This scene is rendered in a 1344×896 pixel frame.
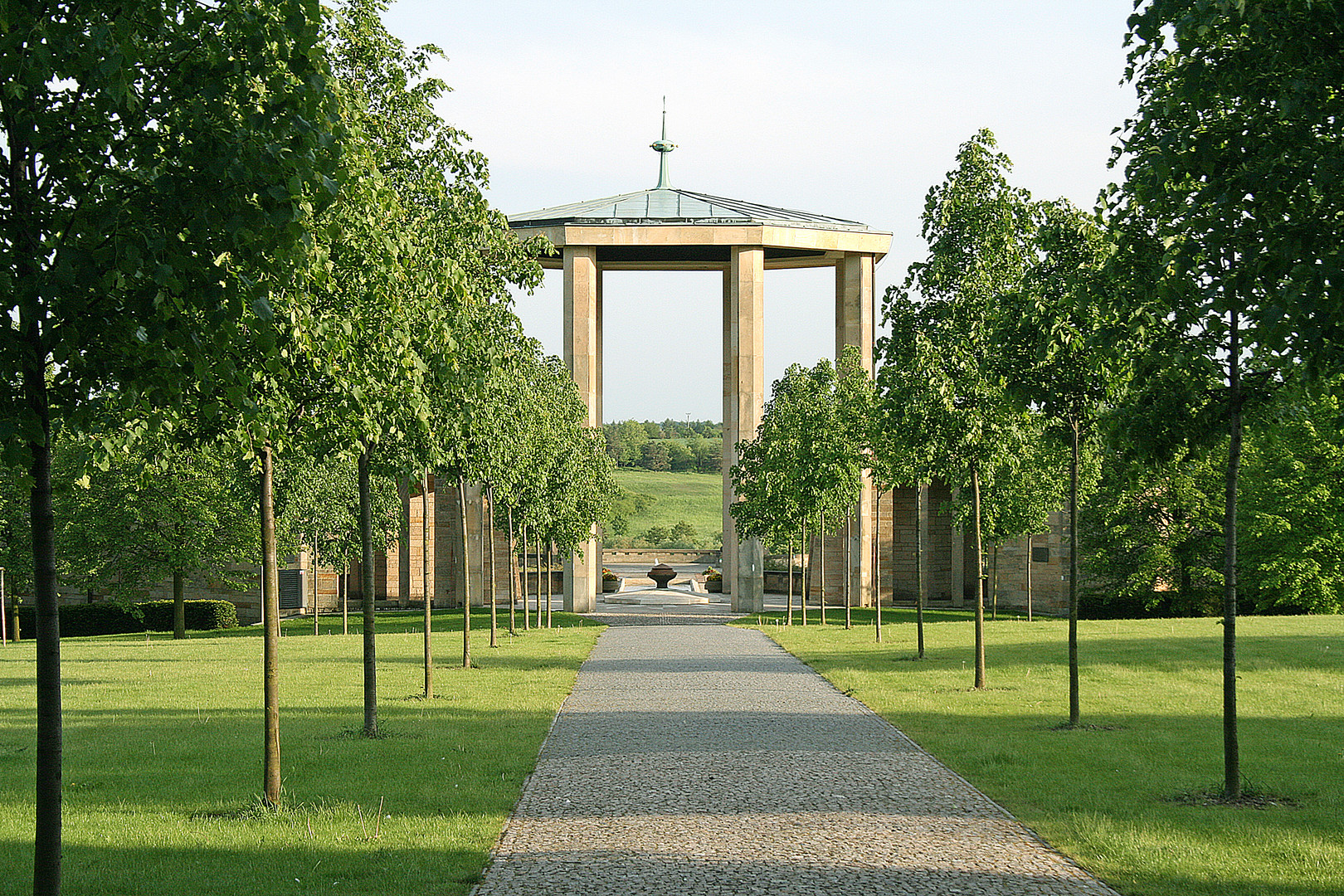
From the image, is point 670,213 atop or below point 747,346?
atop

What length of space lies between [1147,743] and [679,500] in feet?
424

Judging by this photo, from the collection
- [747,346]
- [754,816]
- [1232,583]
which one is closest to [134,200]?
[754,816]

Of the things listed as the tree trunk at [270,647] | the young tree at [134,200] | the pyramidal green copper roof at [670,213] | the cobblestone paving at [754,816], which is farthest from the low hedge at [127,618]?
the young tree at [134,200]

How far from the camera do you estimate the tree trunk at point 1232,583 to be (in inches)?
396

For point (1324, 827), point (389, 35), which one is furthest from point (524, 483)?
point (1324, 827)

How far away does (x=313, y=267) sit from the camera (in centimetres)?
689

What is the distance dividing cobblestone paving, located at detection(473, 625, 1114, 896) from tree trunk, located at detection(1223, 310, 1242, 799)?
2.13m

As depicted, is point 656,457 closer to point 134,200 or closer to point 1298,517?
point 1298,517

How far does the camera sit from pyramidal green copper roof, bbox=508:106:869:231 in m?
53.7

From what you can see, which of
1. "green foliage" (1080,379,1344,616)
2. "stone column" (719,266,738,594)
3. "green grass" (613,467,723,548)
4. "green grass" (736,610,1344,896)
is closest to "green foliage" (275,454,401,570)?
"green grass" (736,610,1344,896)

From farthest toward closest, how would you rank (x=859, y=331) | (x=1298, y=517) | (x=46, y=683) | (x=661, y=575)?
1. (x=661, y=575)
2. (x=859, y=331)
3. (x=1298, y=517)
4. (x=46, y=683)

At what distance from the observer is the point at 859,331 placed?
54750mm

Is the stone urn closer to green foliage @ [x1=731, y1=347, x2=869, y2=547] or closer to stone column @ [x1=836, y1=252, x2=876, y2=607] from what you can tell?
stone column @ [x1=836, y1=252, x2=876, y2=607]

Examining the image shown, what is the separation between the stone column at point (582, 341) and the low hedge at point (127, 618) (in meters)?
14.2
